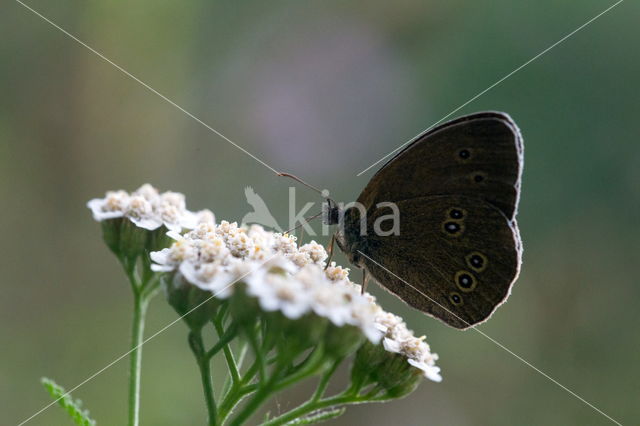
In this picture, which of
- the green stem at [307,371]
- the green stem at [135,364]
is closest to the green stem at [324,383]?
the green stem at [307,371]

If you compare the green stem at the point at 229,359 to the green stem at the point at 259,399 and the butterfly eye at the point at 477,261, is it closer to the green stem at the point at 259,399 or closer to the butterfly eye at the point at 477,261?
the green stem at the point at 259,399

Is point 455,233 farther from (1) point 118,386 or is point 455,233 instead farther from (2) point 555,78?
(2) point 555,78

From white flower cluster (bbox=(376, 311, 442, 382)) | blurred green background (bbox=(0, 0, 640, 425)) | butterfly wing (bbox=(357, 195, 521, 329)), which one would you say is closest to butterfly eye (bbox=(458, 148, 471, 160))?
butterfly wing (bbox=(357, 195, 521, 329))

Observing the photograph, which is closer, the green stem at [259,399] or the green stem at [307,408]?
the green stem at [259,399]

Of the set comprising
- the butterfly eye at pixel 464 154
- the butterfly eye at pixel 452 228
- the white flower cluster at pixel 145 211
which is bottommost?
the butterfly eye at pixel 452 228

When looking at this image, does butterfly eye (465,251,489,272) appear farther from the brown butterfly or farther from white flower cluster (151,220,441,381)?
white flower cluster (151,220,441,381)
